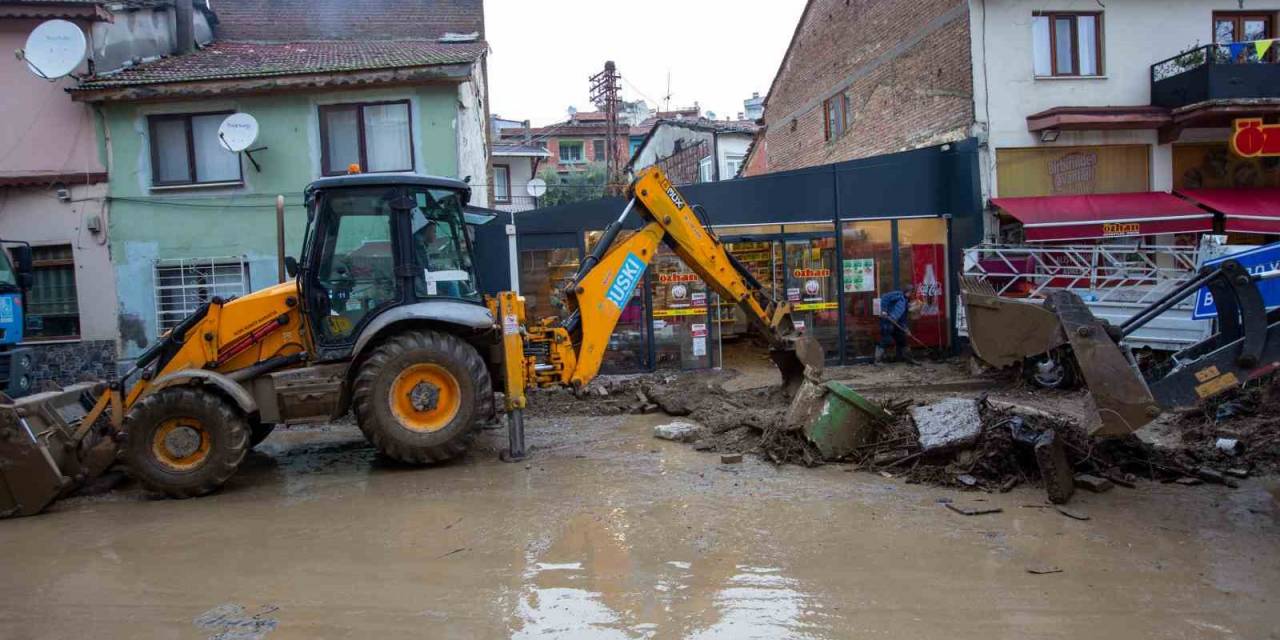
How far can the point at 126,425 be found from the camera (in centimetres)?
663

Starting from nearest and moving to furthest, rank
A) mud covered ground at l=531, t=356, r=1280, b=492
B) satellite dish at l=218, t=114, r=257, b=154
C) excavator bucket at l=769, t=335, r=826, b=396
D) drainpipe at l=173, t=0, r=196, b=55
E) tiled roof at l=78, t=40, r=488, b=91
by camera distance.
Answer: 1. mud covered ground at l=531, t=356, r=1280, b=492
2. excavator bucket at l=769, t=335, r=826, b=396
3. satellite dish at l=218, t=114, r=257, b=154
4. tiled roof at l=78, t=40, r=488, b=91
5. drainpipe at l=173, t=0, r=196, b=55

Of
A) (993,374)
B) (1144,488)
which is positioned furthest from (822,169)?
(1144,488)

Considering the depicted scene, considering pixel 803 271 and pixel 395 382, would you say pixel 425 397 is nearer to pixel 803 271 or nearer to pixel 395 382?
pixel 395 382

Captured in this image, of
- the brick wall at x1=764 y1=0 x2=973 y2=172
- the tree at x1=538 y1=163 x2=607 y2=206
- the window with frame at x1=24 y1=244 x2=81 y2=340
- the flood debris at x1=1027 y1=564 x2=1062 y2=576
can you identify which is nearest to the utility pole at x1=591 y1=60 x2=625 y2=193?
the tree at x1=538 y1=163 x2=607 y2=206

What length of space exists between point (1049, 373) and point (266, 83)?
13.0 meters

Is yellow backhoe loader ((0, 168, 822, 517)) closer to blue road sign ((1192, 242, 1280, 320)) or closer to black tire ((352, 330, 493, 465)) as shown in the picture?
black tire ((352, 330, 493, 465))

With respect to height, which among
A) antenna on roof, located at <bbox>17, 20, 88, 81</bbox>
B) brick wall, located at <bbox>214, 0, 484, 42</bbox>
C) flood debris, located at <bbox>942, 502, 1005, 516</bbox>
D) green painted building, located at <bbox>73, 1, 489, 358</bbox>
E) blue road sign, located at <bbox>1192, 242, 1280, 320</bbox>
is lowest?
flood debris, located at <bbox>942, 502, 1005, 516</bbox>

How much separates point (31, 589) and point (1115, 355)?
6.97m

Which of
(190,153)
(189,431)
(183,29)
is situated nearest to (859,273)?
(189,431)

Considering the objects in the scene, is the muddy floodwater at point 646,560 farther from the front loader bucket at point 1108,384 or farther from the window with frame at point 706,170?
the window with frame at point 706,170

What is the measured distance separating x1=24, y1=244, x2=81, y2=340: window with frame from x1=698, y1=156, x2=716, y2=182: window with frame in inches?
830

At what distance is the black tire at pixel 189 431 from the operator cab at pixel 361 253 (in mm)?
992

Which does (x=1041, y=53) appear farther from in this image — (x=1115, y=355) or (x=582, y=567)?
(x=582, y=567)

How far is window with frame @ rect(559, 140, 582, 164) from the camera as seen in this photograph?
46875 mm
